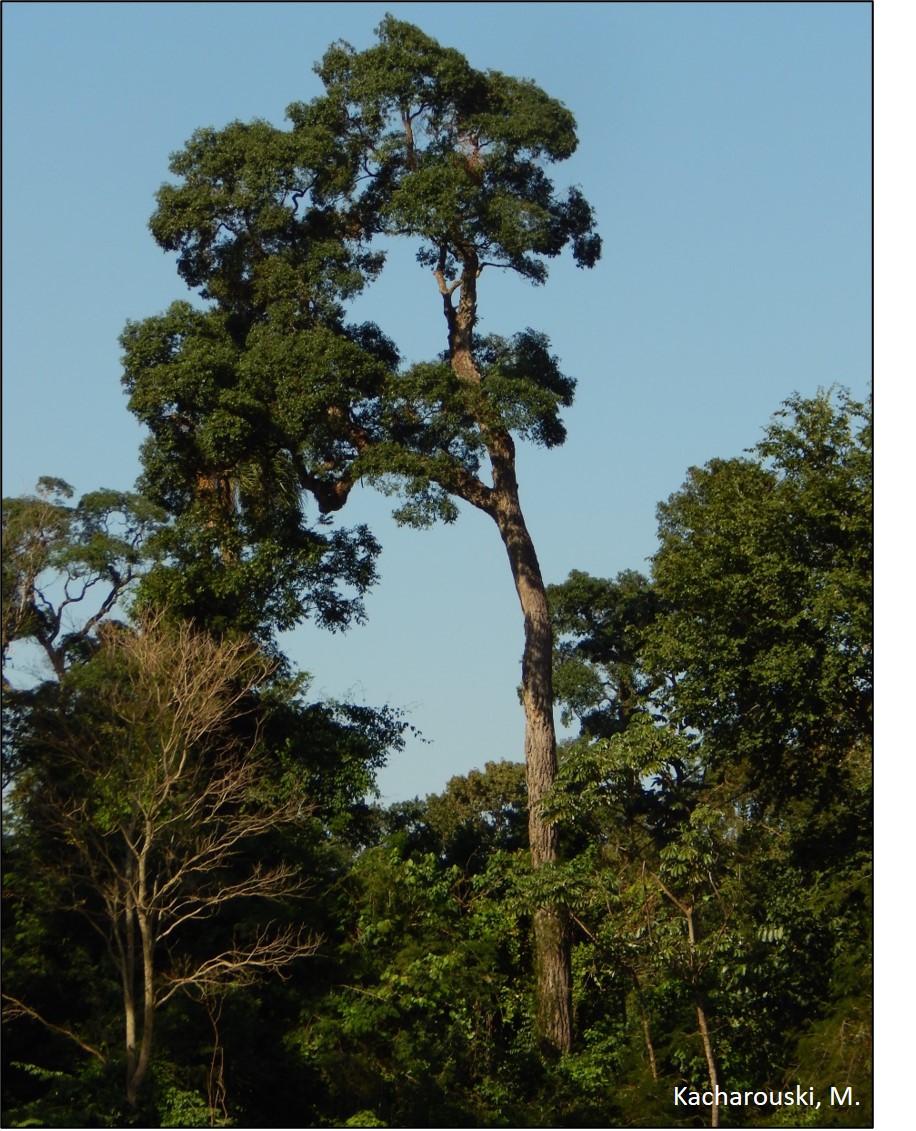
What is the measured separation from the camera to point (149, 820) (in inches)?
640

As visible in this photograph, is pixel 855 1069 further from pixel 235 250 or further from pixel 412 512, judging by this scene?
pixel 235 250

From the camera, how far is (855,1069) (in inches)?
621

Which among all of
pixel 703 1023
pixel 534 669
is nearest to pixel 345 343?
pixel 534 669

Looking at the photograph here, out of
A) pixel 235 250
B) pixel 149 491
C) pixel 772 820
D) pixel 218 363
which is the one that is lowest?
pixel 772 820

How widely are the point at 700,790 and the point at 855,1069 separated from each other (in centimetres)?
1000

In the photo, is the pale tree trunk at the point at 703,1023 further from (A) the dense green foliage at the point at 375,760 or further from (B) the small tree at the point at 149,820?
(B) the small tree at the point at 149,820

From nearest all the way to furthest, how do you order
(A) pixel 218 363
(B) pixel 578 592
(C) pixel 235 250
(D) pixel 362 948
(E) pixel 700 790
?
(D) pixel 362 948, (A) pixel 218 363, (C) pixel 235 250, (E) pixel 700 790, (B) pixel 578 592

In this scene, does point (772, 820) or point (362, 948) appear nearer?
point (362, 948)

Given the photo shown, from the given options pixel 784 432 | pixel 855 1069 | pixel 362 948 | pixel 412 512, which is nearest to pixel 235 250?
pixel 412 512

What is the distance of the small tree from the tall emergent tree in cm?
258

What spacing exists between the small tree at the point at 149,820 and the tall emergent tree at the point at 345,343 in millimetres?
2579

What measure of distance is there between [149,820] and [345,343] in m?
7.39

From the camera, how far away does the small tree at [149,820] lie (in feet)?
54.1

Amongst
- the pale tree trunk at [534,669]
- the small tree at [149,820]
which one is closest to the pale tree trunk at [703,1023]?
the pale tree trunk at [534,669]
